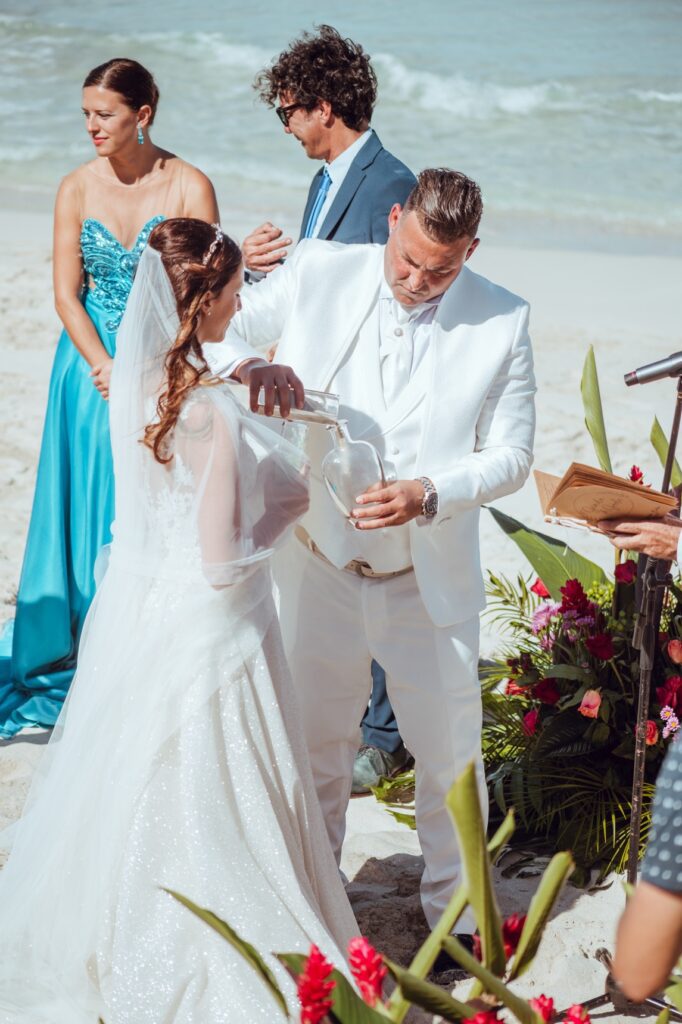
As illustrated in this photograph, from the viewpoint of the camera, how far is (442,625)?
3.16 metres

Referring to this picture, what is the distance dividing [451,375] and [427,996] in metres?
1.86

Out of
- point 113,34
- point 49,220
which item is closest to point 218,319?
point 49,220

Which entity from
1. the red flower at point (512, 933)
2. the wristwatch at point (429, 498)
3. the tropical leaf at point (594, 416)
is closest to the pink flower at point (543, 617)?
the tropical leaf at point (594, 416)

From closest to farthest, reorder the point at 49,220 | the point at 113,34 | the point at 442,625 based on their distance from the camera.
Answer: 1. the point at 442,625
2. the point at 49,220
3. the point at 113,34

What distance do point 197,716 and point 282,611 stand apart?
650mm

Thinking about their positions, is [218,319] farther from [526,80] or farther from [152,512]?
[526,80]

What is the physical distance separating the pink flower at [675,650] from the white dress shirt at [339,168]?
1.86 m

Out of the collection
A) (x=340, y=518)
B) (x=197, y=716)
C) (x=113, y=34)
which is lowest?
(x=197, y=716)

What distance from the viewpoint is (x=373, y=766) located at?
172 inches

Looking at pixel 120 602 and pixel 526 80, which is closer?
pixel 120 602

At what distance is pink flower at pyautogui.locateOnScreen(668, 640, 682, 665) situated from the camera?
3.63 metres

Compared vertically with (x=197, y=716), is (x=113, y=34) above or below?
above

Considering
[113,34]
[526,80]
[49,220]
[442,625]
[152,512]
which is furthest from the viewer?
[113,34]

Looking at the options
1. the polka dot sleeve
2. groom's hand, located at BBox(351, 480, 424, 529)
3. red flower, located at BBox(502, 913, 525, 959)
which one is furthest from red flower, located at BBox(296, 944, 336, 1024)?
groom's hand, located at BBox(351, 480, 424, 529)
